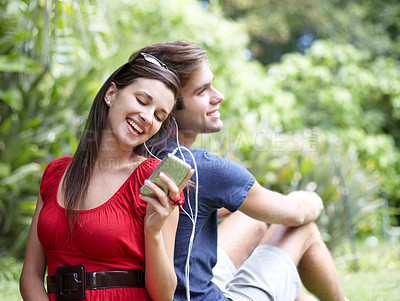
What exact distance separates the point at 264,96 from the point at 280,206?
704cm

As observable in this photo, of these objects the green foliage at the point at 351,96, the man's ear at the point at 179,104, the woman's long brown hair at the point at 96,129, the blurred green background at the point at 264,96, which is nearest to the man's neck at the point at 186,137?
the man's ear at the point at 179,104

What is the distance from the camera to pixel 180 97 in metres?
1.78

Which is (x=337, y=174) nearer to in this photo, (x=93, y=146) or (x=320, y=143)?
(x=320, y=143)

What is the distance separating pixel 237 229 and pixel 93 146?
0.95 meters

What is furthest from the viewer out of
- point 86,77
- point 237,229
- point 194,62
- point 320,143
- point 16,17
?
point 320,143

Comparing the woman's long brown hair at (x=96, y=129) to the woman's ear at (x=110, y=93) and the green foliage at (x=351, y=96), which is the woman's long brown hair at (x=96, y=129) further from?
the green foliage at (x=351, y=96)

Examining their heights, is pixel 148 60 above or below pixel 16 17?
above

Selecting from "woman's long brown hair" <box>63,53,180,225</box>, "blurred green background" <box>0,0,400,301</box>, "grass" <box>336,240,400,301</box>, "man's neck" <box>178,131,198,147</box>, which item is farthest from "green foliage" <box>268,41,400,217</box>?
"woman's long brown hair" <box>63,53,180,225</box>

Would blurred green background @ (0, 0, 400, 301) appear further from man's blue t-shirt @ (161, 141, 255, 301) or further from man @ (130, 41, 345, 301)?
man's blue t-shirt @ (161, 141, 255, 301)

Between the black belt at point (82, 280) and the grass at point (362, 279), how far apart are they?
158cm

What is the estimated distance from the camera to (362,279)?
365cm

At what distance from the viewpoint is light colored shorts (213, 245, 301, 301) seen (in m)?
1.78

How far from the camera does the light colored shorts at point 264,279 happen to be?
1.78m

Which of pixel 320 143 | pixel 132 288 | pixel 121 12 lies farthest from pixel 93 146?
pixel 121 12
